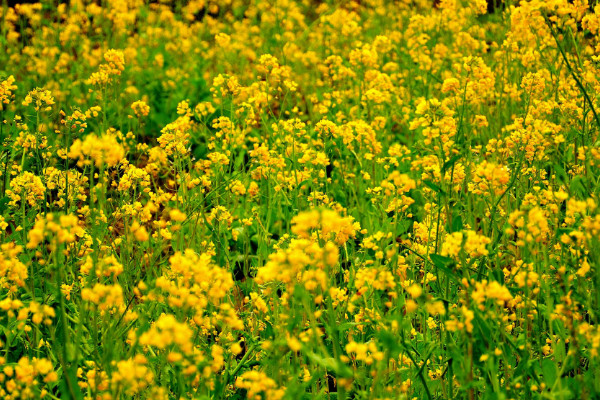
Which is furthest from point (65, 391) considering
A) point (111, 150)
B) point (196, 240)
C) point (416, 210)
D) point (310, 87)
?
point (310, 87)

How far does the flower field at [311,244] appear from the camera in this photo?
1.68 meters

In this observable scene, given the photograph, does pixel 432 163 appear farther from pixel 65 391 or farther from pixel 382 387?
pixel 65 391

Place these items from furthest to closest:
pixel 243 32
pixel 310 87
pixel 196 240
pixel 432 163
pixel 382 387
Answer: pixel 243 32 < pixel 310 87 < pixel 196 240 < pixel 432 163 < pixel 382 387

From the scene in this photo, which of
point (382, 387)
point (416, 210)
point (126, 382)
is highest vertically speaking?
point (126, 382)

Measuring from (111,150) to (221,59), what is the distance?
4.42m

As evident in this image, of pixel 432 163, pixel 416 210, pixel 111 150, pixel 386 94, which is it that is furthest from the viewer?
pixel 386 94

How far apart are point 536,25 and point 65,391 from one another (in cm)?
269

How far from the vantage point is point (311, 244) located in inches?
69.6

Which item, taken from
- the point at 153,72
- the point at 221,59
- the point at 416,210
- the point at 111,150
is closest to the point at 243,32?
the point at 221,59

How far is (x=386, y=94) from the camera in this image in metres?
4.23

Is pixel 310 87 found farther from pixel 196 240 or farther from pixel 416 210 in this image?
pixel 196 240

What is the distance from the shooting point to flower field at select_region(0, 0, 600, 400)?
168cm

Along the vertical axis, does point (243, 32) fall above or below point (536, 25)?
below

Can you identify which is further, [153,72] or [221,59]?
[221,59]
